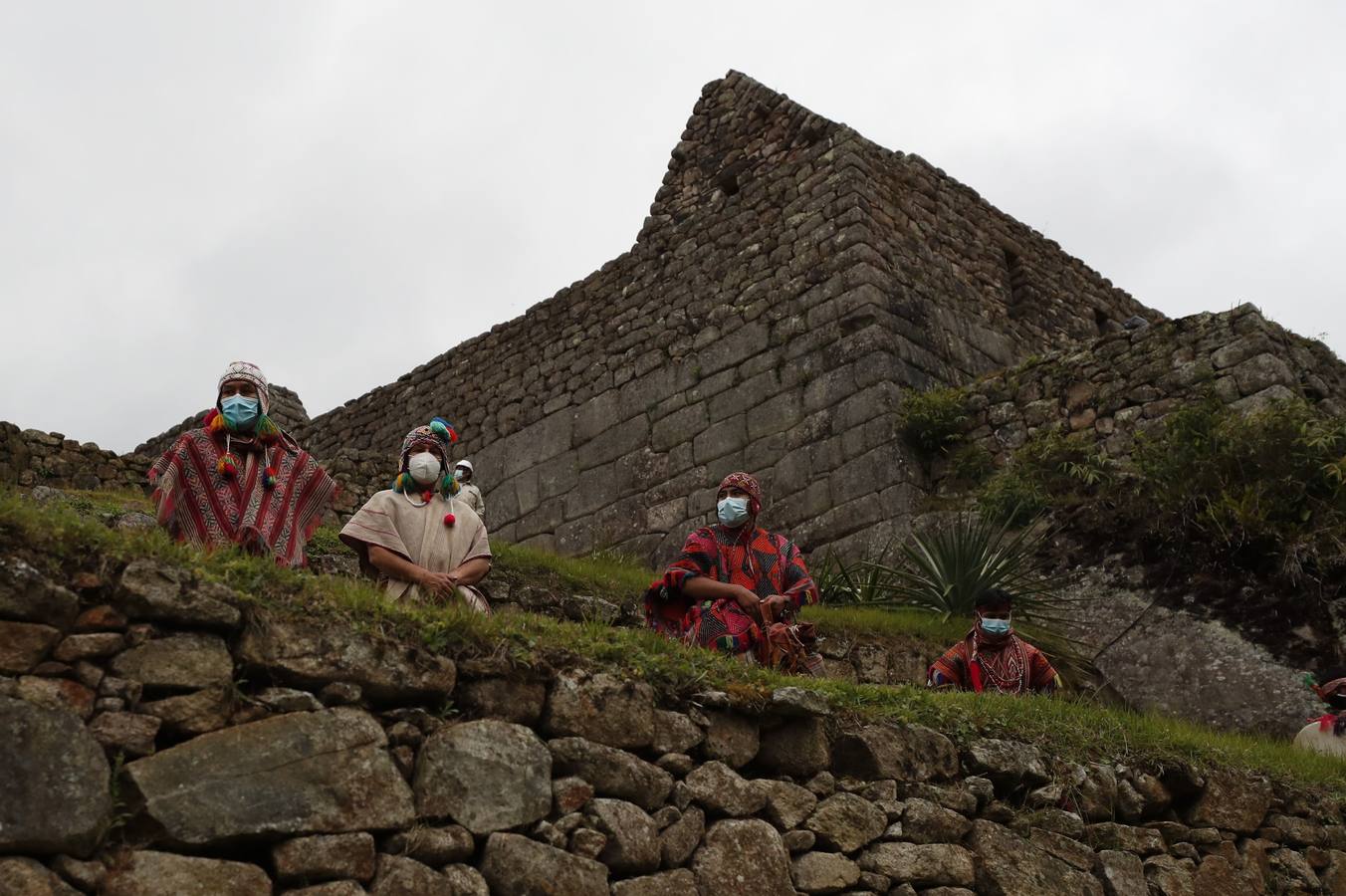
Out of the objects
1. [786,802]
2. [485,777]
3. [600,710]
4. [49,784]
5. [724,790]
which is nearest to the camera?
[49,784]

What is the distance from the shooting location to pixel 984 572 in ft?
30.6

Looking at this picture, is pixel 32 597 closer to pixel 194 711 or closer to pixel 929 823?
pixel 194 711

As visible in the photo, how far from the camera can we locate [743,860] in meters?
4.78

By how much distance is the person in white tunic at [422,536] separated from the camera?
567 centimetres

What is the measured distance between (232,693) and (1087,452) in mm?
7195

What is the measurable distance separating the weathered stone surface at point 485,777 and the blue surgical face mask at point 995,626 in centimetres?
324

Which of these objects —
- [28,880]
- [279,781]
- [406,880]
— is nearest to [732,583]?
[406,880]

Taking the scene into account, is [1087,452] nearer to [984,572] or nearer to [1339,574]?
[984,572]

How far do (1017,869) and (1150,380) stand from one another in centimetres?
536

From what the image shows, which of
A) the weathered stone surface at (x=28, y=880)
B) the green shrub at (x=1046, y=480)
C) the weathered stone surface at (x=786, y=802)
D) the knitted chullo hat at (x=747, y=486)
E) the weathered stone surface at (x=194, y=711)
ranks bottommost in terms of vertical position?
the weathered stone surface at (x=28, y=880)

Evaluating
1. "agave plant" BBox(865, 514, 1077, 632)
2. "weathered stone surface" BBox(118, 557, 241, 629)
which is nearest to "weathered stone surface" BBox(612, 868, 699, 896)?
"weathered stone surface" BBox(118, 557, 241, 629)

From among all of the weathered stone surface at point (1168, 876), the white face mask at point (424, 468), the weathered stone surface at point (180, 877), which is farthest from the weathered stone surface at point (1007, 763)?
the weathered stone surface at point (180, 877)

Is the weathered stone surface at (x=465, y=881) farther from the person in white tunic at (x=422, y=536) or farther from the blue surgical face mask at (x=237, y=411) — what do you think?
the blue surgical face mask at (x=237, y=411)

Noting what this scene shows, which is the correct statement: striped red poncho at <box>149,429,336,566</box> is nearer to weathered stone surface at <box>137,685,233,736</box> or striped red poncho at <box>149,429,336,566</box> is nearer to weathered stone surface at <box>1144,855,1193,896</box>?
weathered stone surface at <box>137,685,233,736</box>
